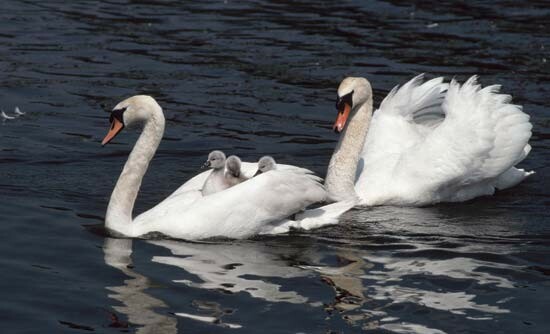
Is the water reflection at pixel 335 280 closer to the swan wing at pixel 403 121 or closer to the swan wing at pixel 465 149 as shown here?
the swan wing at pixel 465 149

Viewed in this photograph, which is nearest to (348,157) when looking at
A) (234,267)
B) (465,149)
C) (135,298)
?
(465,149)

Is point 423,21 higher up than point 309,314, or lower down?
higher up

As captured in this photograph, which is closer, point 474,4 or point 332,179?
point 332,179

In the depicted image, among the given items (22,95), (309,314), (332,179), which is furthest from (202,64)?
(309,314)

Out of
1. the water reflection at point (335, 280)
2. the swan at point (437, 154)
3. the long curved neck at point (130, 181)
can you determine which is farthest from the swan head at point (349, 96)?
the long curved neck at point (130, 181)

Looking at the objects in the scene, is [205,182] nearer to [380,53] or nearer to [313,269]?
[313,269]

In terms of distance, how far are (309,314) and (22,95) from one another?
25.2 ft

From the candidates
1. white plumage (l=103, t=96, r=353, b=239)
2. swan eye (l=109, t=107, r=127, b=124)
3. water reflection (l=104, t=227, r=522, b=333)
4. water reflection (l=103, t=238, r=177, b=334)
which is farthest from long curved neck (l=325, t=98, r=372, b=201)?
water reflection (l=103, t=238, r=177, b=334)

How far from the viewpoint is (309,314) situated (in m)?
8.67

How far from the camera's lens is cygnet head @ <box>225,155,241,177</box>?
35.5ft

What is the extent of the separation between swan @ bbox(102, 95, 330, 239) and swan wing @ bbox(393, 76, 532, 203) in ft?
5.00

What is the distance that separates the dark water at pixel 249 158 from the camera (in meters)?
8.82

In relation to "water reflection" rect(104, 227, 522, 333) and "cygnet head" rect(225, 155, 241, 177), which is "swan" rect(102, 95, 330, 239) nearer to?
Answer: "water reflection" rect(104, 227, 522, 333)

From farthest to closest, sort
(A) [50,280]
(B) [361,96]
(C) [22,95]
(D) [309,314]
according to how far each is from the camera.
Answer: (C) [22,95], (B) [361,96], (A) [50,280], (D) [309,314]
